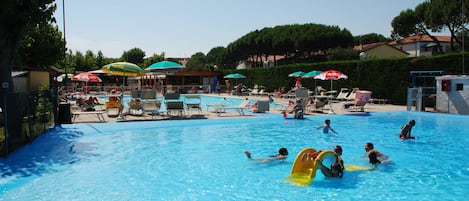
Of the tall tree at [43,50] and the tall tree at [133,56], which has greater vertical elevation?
the tall tree at [133,56]

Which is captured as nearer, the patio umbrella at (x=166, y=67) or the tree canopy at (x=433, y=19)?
the patio umbrella at (x=166, y=67)

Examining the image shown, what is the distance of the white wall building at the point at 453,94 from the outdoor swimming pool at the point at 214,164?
265 cm

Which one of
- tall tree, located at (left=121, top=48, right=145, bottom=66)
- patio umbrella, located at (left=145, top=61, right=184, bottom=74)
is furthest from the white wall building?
tall tree, located at (left=121, top=48, right=145, bottom=66)

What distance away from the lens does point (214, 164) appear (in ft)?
26.6

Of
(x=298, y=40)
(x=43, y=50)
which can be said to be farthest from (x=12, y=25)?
(x=298, y=40)

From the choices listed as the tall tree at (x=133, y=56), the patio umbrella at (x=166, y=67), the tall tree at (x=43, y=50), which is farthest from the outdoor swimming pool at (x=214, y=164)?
the tall tree at (x=133, y=56)

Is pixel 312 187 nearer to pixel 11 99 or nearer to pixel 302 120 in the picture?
pixel 11 99

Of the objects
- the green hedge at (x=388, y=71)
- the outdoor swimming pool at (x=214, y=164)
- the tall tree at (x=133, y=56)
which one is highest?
the tall tree at (x=133, y=56)

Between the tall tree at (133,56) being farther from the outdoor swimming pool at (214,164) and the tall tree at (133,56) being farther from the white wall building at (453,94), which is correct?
the white wall building at (453,94)

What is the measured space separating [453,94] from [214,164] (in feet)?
40.3

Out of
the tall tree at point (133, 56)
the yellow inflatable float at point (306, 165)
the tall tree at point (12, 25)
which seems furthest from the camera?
the tall tree at point (133, 56)

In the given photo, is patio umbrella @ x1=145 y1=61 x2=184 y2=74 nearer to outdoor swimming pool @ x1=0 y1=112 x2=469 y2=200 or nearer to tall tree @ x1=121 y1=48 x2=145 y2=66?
outdoor swimming pool @ x1=0 y1=112 x2=469 y2=200

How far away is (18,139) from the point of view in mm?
8898

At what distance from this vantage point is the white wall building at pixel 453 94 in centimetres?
1559
